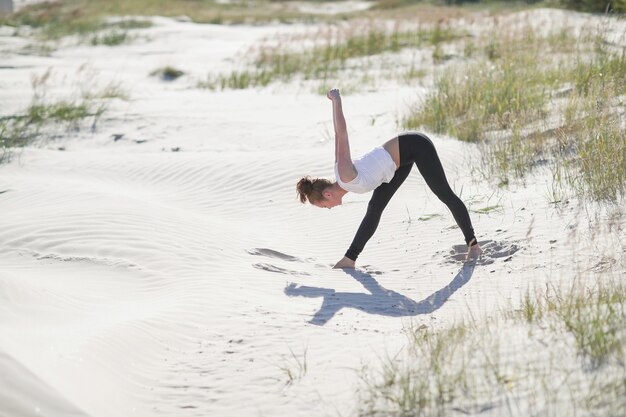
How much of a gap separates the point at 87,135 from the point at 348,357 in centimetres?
947

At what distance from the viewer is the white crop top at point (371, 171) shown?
650 centimetres

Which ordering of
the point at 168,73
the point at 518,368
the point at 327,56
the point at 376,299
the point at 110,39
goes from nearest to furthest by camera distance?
the point at 518,368
the point at 376,299
the point at 327,56
the point at 168,73
the point at 110,39

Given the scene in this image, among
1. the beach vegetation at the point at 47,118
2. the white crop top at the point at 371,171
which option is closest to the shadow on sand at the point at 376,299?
the white crop top at the point at 371,171

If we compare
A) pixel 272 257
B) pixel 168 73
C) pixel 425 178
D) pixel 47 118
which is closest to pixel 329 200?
pixel 425 178

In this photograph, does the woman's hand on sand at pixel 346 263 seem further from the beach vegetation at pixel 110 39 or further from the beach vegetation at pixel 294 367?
the beach vegetation at pixel 110 39

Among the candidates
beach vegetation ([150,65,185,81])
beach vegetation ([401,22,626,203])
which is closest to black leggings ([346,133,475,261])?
beach vegetation ([401,22,626,203])

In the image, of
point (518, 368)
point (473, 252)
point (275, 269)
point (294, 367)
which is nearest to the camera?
point (518, 368)

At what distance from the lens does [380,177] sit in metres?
6.59

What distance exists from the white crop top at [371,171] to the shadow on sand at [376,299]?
77cm

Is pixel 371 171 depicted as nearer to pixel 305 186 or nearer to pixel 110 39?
pixel 305 186

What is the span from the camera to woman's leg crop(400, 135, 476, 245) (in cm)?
666

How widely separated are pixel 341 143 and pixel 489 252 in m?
1.66

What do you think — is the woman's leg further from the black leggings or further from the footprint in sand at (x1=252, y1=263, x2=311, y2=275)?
the footprint in sand at (x1=252, y1=263, x2=311, y2=275)

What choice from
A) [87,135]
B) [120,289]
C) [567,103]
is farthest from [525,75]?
[120,289]
